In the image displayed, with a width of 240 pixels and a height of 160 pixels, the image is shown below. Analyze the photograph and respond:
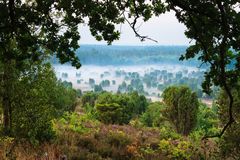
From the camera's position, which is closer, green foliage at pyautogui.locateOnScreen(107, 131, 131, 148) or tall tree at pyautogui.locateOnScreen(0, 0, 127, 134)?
tall tree at pyautogui.locateOnScreen(0, 0, 127, 134)

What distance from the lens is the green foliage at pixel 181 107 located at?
99.0ft

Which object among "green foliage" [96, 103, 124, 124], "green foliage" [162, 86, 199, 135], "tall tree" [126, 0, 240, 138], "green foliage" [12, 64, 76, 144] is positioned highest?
"tall tree" [126, 0, 240, 138]

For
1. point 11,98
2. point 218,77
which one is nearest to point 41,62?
point 11,98

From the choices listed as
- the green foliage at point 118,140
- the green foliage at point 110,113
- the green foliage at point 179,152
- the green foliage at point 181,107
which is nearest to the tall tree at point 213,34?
the green foliage at point 179,152

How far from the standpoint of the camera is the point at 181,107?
1196 inches

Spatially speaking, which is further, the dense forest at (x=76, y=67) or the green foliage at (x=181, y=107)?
the green foliage at (x=181, y=107)

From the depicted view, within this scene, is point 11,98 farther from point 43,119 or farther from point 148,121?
A: point 148,121

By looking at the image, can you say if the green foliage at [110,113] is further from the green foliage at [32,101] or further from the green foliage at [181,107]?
the green foliage at [32,101]

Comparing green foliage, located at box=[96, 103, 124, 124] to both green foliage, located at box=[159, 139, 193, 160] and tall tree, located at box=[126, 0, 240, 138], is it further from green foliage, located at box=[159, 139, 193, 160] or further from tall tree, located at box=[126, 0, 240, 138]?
tall tree, located at box=[126, 0, 240, 138]

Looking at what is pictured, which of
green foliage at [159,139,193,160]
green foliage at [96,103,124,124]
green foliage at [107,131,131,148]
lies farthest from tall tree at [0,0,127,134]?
green foliage at [96,103,124,124]

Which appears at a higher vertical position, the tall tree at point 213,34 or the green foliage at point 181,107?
the tall tree at point 213,34

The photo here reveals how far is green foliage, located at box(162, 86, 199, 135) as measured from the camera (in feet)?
99.0

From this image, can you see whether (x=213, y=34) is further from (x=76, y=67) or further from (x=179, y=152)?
(x=179, y=152)

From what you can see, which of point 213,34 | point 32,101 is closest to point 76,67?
point 213,34
